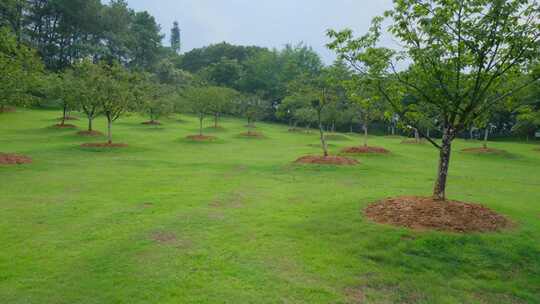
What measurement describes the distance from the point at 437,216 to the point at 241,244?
4.53m

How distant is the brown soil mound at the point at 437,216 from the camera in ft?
25.5

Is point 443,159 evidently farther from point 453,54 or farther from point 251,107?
point 251,107

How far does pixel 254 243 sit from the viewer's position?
7.03 metres

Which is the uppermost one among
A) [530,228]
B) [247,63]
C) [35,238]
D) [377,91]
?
[247,63]

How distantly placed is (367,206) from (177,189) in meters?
6.10

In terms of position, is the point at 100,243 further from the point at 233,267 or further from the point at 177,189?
the point at 177,189

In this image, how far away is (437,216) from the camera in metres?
8.16

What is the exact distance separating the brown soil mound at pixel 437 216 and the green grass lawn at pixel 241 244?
0.36m

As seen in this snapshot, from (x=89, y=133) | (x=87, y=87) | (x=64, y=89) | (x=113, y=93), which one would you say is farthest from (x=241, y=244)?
(x=64, y=89)

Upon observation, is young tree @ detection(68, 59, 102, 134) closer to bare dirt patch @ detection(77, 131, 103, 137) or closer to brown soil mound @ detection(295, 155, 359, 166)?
bare dirt patch @ detection(77, 131, 103, 137)

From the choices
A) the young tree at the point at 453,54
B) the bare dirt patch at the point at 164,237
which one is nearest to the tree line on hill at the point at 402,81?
the young tree at the point at 453,54

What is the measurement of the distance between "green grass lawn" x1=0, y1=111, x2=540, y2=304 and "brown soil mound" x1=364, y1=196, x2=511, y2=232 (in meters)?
0.36

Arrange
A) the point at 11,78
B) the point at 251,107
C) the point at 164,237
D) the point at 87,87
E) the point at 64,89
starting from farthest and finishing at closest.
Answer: the point at 251,107 < the point at 64,89 < the point at 87,87 < the point at 11,78 < the point at 164,237

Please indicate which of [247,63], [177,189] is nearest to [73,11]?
[247,63]
